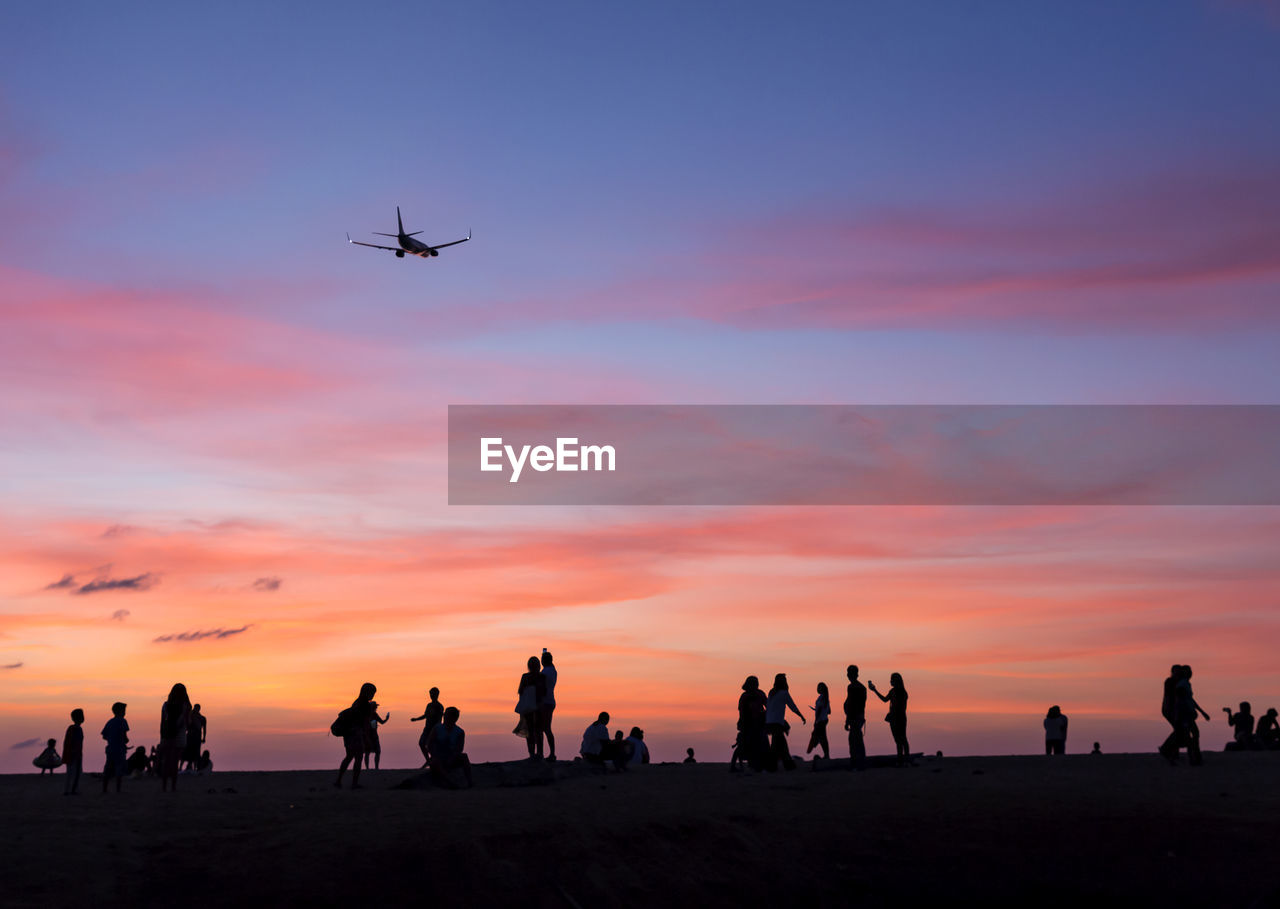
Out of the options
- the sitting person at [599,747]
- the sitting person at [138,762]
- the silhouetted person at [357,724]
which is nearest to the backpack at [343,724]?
the silhouetted person at [357,724]

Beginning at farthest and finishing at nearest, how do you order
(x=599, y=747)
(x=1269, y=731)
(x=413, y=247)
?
(x=413, y=247) → (x=1269, y=731) → (x=599, y=747)

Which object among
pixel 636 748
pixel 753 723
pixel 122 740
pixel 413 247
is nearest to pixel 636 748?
pixel 636 748

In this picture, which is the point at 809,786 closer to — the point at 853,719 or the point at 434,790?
the point at 853,719

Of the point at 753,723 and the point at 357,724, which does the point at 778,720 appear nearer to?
the point at 753,723

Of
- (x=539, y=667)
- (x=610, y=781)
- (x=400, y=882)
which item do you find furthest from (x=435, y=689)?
(x=400, y=882)

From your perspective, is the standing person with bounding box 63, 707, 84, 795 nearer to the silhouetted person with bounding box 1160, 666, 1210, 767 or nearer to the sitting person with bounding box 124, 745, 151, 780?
the sitting person with bounding box 124, 745, 151, 780

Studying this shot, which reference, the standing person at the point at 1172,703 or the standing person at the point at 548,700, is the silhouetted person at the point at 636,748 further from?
the standing person at the point at 1172,703

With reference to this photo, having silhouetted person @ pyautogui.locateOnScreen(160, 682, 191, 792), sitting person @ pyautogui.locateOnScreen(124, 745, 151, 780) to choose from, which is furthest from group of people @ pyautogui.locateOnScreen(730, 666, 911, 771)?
sitting person @ pyautogui.locateOnScreen(124, 745, 151, 780)
